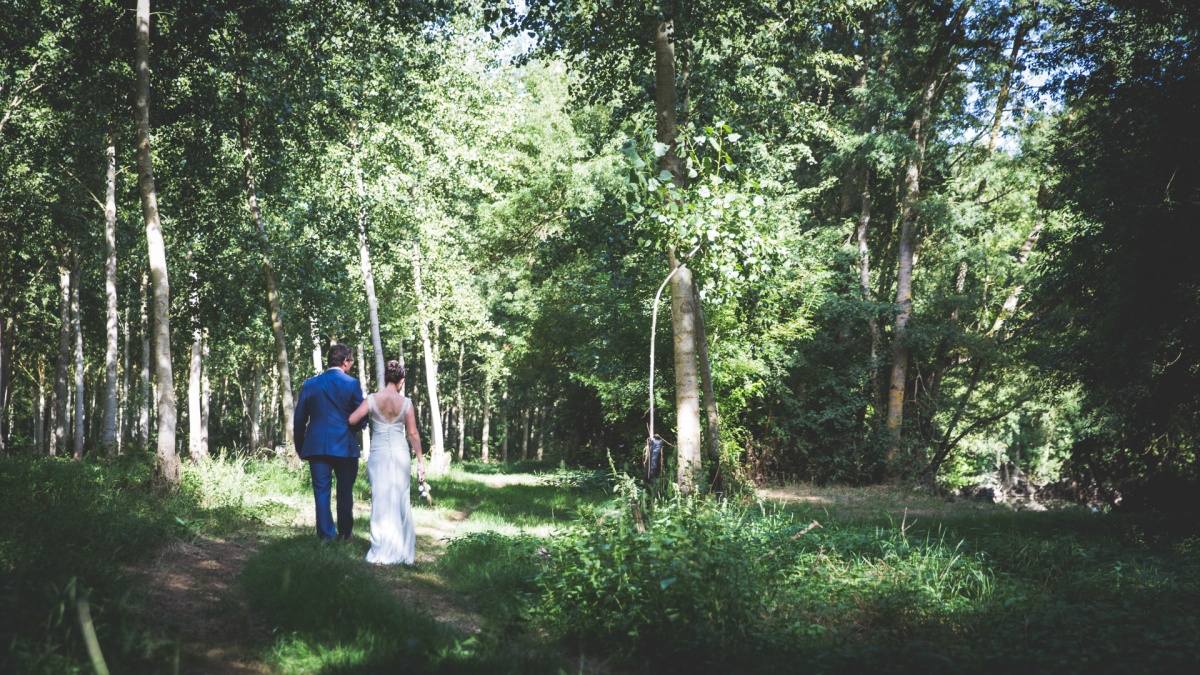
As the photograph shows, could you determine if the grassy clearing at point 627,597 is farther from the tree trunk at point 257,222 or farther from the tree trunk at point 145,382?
the tree trunk at point 145,382

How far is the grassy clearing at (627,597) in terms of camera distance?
3.80 m

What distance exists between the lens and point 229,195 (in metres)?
14.8

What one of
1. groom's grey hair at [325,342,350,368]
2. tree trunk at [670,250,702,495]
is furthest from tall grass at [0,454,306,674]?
tree trunk at [670,250,702,495]

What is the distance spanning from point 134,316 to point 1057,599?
33.6 metres

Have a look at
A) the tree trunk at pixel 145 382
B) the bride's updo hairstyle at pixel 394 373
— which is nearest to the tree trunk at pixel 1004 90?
the bride's updo hairstyle at pixel 394 373

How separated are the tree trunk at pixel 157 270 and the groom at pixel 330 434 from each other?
3179 mm

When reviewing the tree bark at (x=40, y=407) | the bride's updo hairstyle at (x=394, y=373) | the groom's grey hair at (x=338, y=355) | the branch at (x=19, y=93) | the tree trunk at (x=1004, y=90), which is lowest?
the tree bark at (x=40, y=407)

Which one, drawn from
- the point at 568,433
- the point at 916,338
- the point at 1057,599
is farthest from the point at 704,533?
the point at 568,433

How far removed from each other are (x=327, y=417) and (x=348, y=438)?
11.7 inches

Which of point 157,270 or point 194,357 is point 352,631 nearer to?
point 157,270

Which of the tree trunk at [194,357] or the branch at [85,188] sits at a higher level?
the branch at [85,188]

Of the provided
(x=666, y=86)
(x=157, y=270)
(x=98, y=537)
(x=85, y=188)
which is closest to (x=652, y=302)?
(x=666, y=86)

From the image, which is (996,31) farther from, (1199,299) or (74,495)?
(74,495)

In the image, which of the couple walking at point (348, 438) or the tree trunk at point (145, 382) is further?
the tree trunk at point (145, 382)
